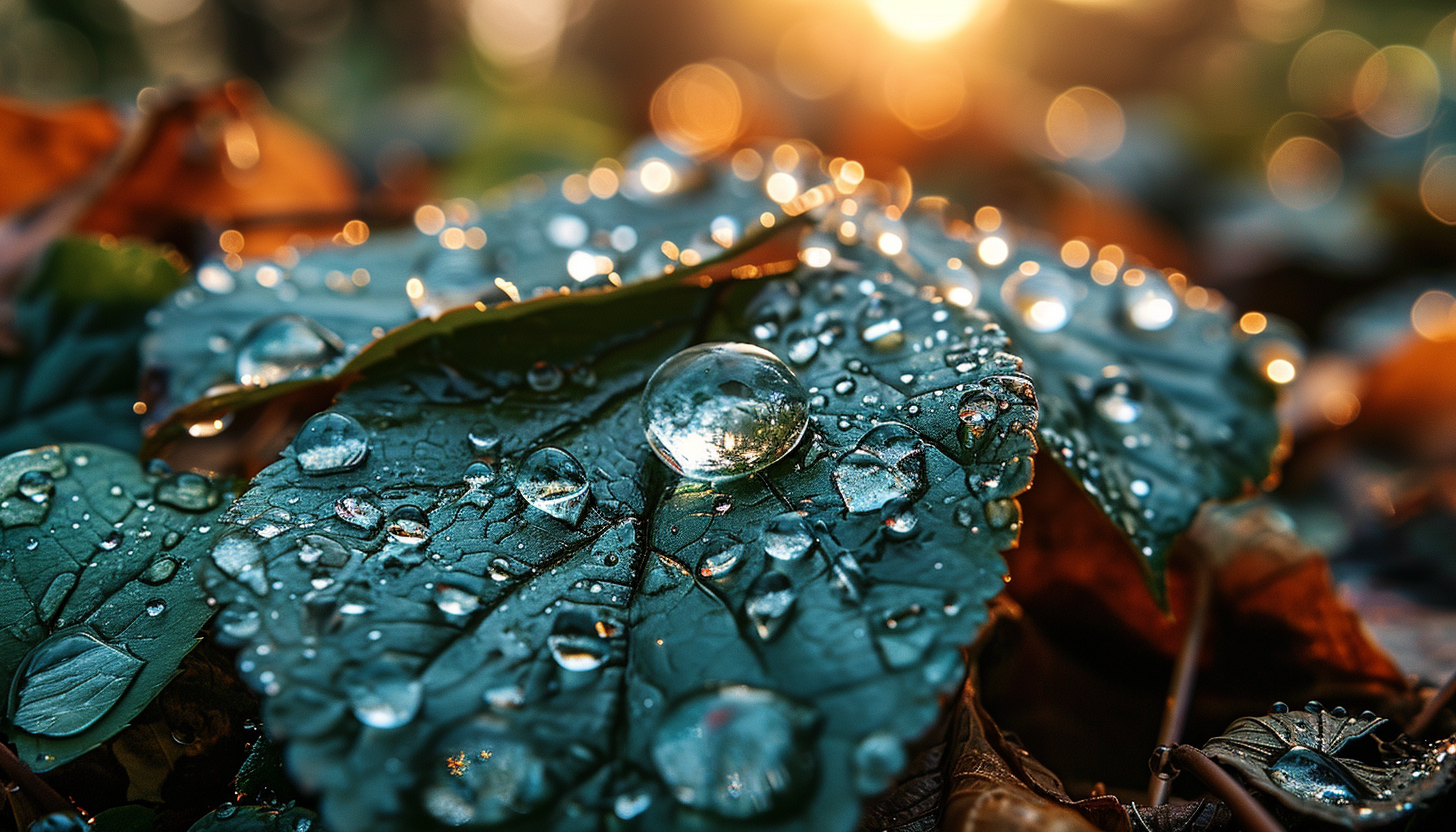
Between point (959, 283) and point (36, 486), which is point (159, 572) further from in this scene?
point (959, 283)

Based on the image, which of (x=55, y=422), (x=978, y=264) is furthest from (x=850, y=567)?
(x=55, y=422)

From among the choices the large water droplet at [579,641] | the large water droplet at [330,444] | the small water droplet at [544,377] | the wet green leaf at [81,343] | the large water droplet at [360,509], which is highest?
the large water droplet at [579,641]

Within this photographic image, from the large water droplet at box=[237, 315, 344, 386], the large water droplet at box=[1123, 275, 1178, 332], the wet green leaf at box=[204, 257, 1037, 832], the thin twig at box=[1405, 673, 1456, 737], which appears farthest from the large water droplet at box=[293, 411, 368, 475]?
the thin twig at box=[1405, 673, 1456, 737]

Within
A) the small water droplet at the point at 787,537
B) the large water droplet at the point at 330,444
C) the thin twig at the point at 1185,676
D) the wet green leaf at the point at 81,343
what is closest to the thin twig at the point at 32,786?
the large water droplet at the point at 330,444

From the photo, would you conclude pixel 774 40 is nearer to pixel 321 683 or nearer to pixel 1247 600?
pixel 1247 600

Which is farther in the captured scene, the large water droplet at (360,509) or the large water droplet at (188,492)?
the large water droplet at (188,492)

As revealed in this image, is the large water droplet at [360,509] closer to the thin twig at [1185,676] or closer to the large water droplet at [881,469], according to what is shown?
the large water droplet at [881,469]
